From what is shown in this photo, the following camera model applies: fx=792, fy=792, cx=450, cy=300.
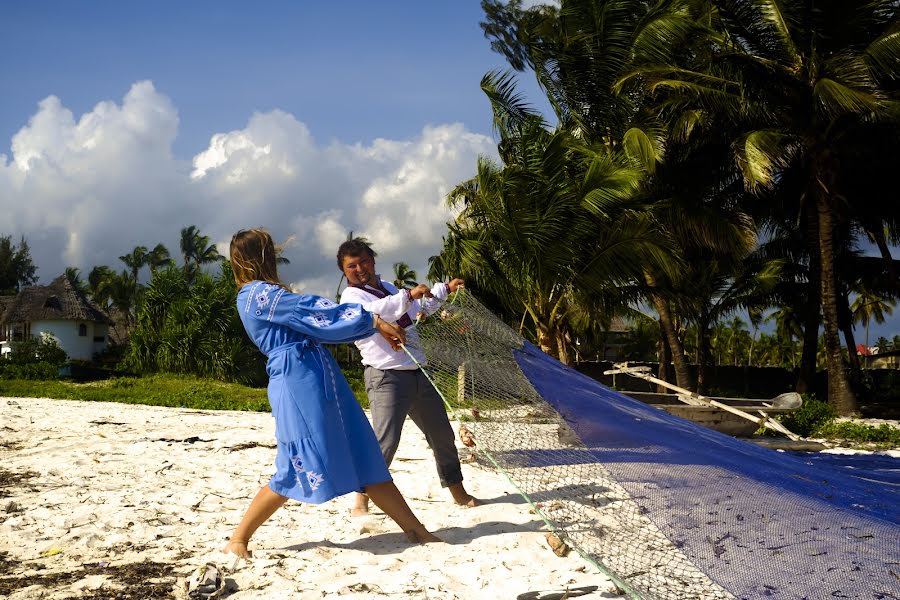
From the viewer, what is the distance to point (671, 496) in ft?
11.8

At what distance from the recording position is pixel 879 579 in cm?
305

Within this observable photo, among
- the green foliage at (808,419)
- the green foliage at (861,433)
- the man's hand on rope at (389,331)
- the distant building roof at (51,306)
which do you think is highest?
the distant building roof at (51,306)

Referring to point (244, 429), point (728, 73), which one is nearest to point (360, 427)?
point (244, 429)

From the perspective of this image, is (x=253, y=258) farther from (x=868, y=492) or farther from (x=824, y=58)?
(x=824, y=58)

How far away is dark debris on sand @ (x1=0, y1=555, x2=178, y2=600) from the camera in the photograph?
3602 mm

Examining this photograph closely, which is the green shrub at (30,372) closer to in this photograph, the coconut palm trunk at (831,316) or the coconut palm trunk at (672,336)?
the coconut palm trunk at (672,336)

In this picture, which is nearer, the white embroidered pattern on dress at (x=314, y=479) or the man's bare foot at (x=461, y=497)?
the white embroidered pattern on dress at (x=314, y=479)

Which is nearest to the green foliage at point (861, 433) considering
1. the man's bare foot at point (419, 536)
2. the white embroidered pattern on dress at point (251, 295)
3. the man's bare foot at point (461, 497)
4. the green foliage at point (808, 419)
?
the green foliage at point (808, 419)

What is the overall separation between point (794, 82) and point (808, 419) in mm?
6217

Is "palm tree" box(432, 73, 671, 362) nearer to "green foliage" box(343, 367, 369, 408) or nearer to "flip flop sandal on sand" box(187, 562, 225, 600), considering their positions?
"green foliage" box(343, 367, 369, 408)

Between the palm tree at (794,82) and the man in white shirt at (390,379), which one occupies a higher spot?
the palm tree at (794,82)

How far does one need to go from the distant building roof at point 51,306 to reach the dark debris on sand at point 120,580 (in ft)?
133

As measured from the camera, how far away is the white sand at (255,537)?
146 inches

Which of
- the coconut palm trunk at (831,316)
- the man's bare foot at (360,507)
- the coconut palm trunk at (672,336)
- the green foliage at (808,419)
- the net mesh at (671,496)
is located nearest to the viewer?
the net mesh at (671,496)
